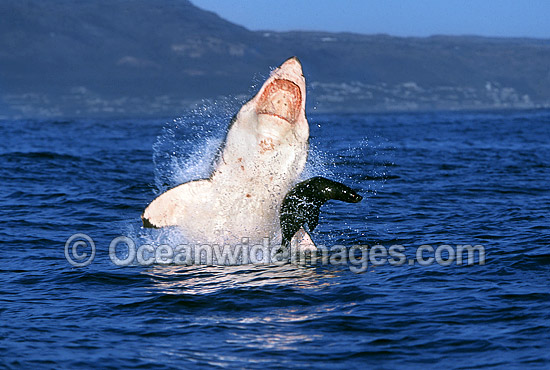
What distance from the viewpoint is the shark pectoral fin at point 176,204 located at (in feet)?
36.3

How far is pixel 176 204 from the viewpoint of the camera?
11.2 m

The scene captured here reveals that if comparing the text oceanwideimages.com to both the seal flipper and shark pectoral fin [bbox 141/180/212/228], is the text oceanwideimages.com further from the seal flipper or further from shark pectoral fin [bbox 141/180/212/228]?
shark pectoral fin [bbox 141/180/212/228]

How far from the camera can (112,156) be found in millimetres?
31766

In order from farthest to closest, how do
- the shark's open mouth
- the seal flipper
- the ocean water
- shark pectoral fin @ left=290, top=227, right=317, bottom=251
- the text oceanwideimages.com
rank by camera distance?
shark pectoral fin @ left=290, top=227, right=317, bottom=251
the text oceanwideimages.com
the shark's open mouth
the seal flipper
the ocean water

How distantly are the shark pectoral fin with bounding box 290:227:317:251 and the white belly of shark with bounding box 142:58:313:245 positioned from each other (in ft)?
0.05

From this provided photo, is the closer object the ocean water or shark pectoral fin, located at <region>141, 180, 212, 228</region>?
the ocean water

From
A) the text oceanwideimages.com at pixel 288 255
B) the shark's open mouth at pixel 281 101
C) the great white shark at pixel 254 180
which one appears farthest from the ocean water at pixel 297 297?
the shark's open mouth at pixel 281 101

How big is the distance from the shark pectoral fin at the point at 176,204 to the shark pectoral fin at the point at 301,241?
4.84 feet

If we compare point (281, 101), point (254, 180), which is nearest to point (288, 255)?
point (254, 180)

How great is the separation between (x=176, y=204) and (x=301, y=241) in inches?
77.9

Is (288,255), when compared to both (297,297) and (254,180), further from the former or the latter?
(297,297)

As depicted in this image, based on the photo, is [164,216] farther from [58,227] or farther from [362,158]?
[362,158]

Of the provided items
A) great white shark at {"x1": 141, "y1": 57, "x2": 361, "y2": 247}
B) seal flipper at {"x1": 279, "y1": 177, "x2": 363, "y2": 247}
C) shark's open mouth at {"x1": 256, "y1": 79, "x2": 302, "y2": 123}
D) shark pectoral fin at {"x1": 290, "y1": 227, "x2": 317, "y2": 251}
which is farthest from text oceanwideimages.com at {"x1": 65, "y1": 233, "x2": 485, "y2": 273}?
shark's open mouth at {"x1": 256, "y1": 79, "x2": 302, "y2": 123}

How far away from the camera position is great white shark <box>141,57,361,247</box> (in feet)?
35.0
